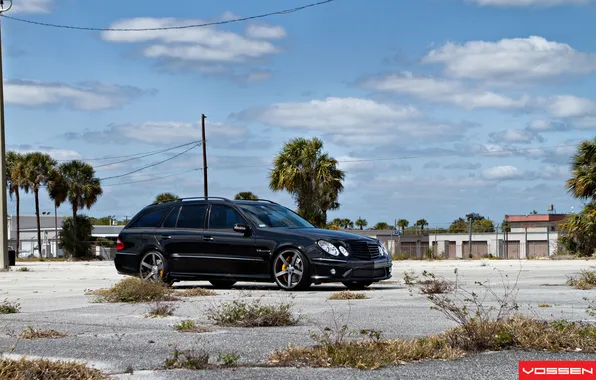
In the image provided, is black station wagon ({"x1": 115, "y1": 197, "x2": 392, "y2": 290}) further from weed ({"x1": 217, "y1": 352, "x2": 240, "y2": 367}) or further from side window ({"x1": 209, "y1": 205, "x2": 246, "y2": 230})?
weed ({"x1": 217, "y1": 352, "x2": 240, "y2": 367})

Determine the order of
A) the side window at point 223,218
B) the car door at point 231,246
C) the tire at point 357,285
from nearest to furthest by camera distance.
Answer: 1. the car door at point 231,246
2. the tire at point 357,285
3. the side window at point 223,218

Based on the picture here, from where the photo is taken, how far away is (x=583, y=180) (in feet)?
Result: 120

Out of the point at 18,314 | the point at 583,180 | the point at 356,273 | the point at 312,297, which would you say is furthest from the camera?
the point at 583,180

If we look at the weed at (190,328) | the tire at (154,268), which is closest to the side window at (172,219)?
the tire at (154,268)

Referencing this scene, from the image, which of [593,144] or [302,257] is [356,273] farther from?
[593,144]

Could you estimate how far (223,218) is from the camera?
16.1 m

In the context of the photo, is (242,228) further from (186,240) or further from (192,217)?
(192,217)

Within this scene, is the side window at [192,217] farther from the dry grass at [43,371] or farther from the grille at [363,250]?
the dry grass at [43,371]

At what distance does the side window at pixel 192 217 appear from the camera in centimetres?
1628

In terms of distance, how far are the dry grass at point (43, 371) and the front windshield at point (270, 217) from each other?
970 cm

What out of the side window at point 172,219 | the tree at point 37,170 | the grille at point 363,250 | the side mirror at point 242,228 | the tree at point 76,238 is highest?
the tree at point 37,170

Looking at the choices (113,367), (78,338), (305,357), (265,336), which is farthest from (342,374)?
(78,338)

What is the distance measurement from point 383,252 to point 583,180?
23.1 m

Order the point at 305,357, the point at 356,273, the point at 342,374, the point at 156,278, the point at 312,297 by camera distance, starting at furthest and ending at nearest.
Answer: the point at 156,278 → the point at 356,273 → the point at 312,297 → the point at 305,357 → the point at 342,374
